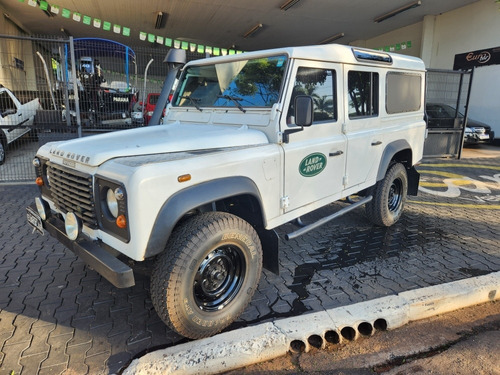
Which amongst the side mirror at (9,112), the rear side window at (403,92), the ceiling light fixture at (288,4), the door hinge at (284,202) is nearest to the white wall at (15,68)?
the side mirror at (9,112)

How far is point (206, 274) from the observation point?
2566 mm

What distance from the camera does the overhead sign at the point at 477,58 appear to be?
44.0ft

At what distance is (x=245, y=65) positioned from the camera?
3385 mm

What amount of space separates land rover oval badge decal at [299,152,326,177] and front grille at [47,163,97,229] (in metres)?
Answer: 1.75

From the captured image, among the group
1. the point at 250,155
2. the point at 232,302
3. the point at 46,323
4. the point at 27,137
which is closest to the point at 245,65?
the point at 250,155

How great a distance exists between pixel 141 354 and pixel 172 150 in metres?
1.49

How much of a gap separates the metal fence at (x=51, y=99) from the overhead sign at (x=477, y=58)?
12684mm

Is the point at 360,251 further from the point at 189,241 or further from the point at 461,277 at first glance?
the point at 189,241

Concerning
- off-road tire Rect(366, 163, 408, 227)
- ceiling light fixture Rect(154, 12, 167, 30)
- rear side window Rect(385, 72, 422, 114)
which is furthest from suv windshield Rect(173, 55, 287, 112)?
ceiling light fixture Rect(154, 12, 167, 30)

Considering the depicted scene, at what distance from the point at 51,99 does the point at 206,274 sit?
6.44 m

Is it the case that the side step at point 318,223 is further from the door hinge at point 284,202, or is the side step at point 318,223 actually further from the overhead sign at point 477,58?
the overhead sign at point 477,58

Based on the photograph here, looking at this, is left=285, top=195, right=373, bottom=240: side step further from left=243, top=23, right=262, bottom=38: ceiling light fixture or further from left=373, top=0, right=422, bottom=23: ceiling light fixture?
left=243, top=23, right=262, bottom=38: ceiling light fixture

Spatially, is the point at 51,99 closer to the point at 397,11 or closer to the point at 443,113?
the point at 443,113

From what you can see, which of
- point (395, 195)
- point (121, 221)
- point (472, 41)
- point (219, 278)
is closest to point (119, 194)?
point (121, 221)
